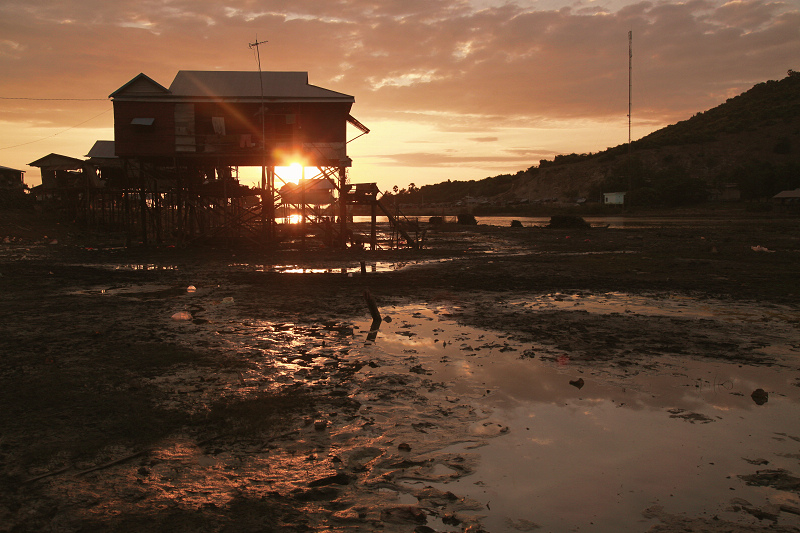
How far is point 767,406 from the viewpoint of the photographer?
19.8 ft

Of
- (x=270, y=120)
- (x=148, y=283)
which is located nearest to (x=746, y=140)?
(x=270, y=120)

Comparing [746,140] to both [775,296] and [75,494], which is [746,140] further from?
[75,494]

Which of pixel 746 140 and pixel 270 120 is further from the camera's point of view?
pixel 746 140

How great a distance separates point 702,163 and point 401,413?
392 ft

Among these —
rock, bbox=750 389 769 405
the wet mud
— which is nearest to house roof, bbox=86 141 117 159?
the wet mud

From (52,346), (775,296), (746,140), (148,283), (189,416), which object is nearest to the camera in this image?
(189,416)

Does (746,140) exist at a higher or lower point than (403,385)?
higher

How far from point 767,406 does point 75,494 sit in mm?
6823

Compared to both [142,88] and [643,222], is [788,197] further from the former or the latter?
[142,88]

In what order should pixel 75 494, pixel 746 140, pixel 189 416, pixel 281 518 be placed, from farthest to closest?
pixel 746 140
pixel 189 416
pixel 75 494
pixel 281 518

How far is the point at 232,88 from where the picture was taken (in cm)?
2667

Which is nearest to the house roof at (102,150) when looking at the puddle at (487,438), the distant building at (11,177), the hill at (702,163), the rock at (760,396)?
the distant building at (11,177)

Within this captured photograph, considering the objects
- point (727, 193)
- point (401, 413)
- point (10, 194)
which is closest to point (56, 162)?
point (10, 194)

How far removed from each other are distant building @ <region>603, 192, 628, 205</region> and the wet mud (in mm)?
87397
